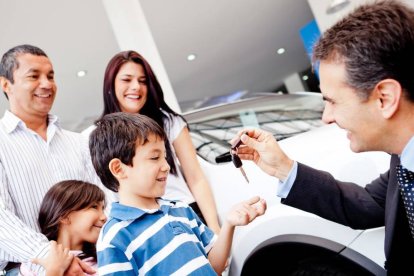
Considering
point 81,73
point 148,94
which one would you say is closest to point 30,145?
point 148,94

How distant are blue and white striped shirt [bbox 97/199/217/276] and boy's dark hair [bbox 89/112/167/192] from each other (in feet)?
0.52

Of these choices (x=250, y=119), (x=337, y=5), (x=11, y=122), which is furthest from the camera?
(x=337, y=5)

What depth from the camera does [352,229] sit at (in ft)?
4.78

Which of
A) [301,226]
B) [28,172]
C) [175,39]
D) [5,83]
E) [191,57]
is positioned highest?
[175,39]

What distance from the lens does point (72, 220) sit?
1.78m

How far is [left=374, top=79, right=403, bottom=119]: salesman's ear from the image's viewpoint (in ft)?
3.60

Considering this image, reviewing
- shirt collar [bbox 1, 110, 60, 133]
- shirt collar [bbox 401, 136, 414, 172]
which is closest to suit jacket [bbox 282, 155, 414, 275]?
→ shirt collar [bbox 401, 136, 414, 172]

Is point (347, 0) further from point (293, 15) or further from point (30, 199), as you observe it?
point (30, 199)

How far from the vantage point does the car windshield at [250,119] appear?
2.17 m

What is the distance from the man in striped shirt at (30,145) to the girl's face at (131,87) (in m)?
0.31

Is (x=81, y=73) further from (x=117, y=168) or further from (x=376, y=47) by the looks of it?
(x=376, y=47)

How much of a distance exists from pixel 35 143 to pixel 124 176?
2.61ft

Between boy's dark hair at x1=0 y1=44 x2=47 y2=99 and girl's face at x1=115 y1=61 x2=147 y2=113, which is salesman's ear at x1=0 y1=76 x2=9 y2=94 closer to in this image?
boy's dark hair at x1=0 y1=44 x2=47 y2=99

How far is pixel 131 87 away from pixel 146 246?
1092 millimetres
